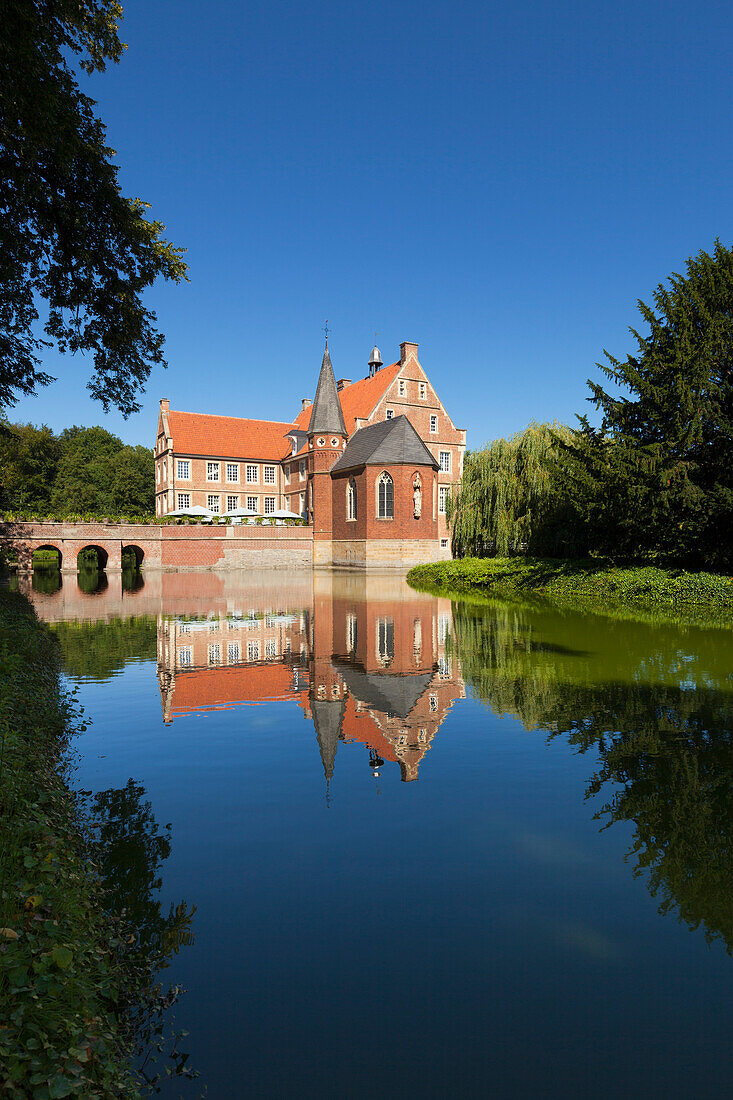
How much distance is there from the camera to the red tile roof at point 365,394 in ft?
162

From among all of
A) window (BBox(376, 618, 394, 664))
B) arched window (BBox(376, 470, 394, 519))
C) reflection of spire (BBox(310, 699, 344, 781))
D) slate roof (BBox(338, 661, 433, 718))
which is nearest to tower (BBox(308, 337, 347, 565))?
arched window (BBox(376, 470, 394, 519))

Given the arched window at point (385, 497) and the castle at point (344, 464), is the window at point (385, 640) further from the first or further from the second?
the arched window at point (385, 497)

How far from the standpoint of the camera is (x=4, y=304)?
39.4ft

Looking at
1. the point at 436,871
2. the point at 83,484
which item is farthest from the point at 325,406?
the point at 436,871

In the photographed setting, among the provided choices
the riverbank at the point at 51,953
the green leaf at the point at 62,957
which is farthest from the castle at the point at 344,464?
the green leaf at the point at 62,957

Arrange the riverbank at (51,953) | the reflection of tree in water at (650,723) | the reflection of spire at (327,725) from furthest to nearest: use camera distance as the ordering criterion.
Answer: the reflection of spire at (327,725)
the reflection of tree in water at (650,723)
the riverbank at (51,953)

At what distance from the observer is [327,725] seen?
331 inches

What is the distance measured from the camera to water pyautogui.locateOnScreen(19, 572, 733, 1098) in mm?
3031

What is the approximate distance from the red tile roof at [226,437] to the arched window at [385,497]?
17.5 m

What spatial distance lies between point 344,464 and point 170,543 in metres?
13.7

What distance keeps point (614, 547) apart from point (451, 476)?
26473 mm

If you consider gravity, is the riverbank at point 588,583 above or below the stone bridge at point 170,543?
below

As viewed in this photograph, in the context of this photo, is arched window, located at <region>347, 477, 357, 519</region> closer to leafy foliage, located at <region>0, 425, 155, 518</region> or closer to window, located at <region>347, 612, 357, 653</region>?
window, located at <region>347, 612, 357, 653</region>

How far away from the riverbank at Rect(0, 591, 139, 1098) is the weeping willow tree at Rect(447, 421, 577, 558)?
26.7m
